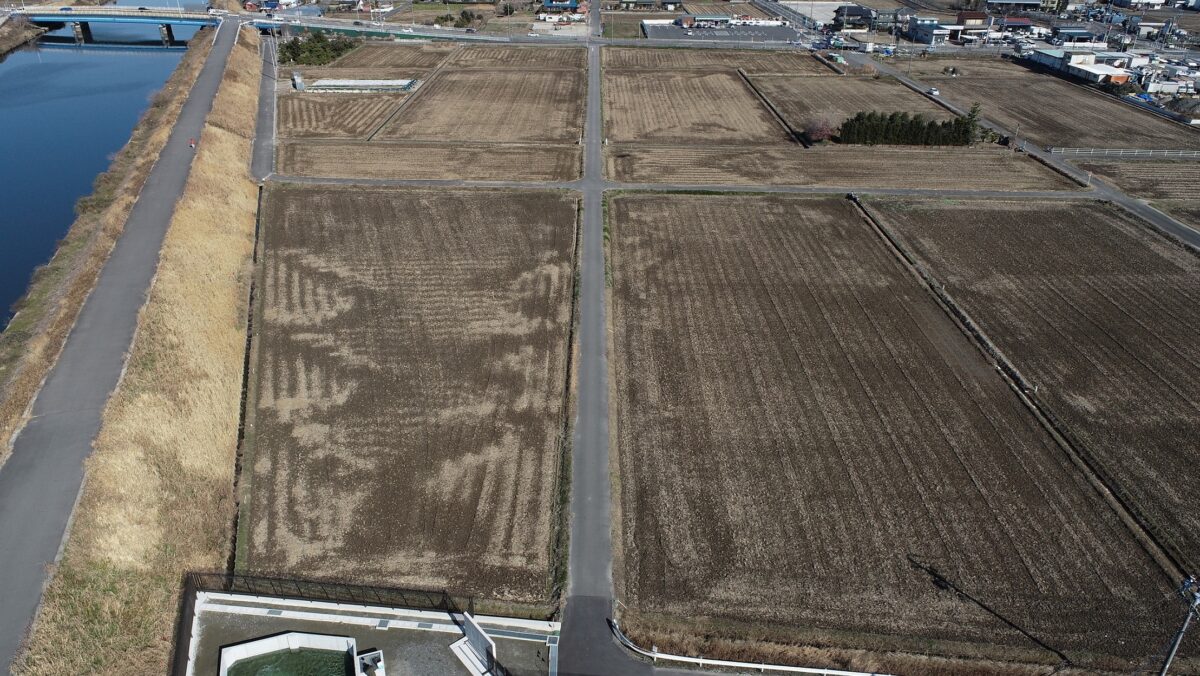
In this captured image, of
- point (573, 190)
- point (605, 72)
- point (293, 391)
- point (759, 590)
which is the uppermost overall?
point (605, 72)

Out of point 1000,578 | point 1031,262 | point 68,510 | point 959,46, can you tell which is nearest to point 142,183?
point 68,510

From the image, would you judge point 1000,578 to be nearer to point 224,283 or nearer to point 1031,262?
point 1031,262

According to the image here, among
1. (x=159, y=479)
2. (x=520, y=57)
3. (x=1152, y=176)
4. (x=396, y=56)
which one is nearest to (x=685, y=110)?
(x=520, y=57)

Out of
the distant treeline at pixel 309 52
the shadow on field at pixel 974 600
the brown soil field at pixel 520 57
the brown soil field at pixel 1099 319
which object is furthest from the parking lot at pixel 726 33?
the shadow on field at pixel 974 600

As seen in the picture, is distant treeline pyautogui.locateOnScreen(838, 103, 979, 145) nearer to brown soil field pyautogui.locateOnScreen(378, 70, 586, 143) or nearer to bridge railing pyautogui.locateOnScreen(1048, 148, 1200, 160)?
bridge railing pyautogui.locateOnScreen(1048, 148, 1200, 160)

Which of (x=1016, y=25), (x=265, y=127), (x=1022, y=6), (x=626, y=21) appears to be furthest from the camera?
(x=1022, y=6)

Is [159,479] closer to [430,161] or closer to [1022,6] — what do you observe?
[430,161]

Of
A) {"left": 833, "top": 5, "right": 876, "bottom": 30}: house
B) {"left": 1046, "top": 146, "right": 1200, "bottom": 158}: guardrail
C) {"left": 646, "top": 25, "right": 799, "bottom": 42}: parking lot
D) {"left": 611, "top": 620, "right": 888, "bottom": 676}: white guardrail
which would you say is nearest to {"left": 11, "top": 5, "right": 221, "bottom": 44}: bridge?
{"left": 646, "top": 25, "right": 799, "bottom": 42}: parking lot

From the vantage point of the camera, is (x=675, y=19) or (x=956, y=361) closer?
(x=956, y=361)
